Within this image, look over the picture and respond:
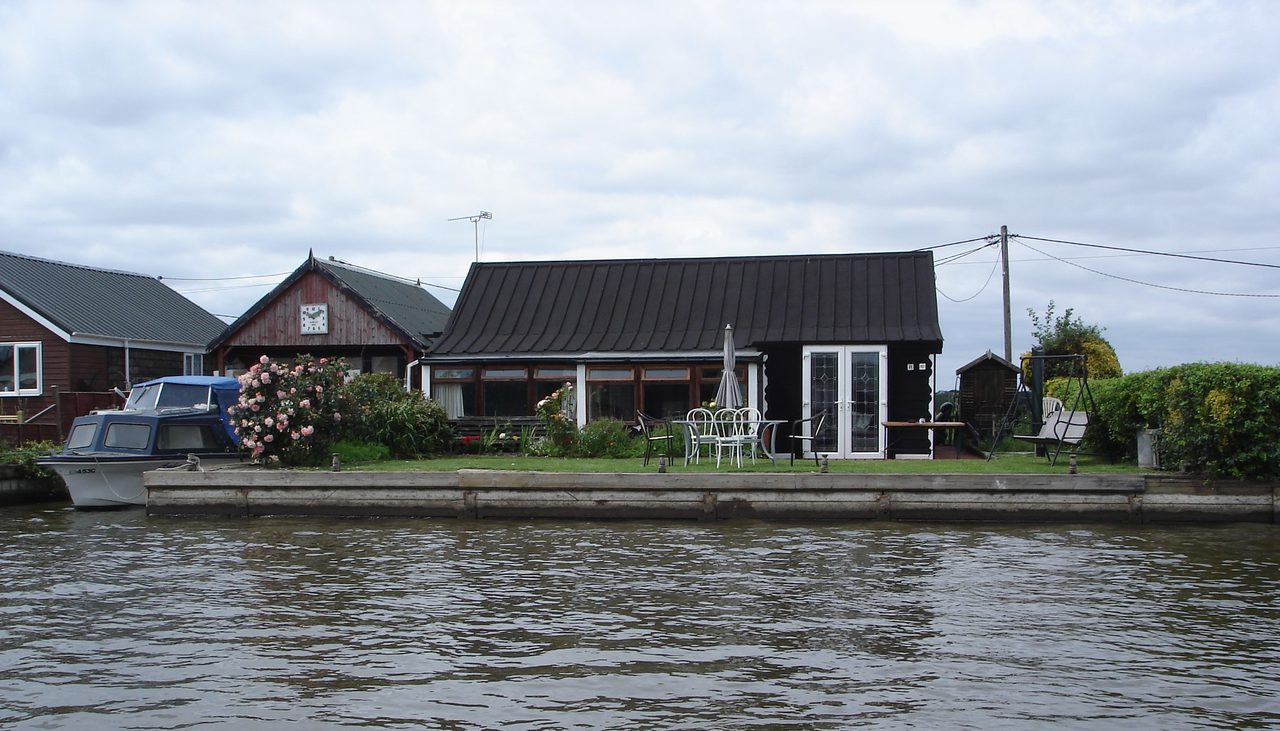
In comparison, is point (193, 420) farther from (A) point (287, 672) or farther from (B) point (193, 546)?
(A) point (287, 672)

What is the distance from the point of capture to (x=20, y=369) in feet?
87.0

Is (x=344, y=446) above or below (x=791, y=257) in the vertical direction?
below

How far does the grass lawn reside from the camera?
52.3 feet

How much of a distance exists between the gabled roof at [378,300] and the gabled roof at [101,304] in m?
3.66

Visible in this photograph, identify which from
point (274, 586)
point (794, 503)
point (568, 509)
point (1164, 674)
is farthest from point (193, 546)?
point (1164, 674)

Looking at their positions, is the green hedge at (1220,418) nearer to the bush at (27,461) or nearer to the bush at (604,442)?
the bush at (604,442)

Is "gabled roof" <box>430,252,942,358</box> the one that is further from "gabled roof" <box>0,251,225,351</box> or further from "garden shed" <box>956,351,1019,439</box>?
"gabled roof" <box>0,251,225,351</box>

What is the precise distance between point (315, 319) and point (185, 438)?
26.1 ft

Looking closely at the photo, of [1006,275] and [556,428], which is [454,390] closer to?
[556,428]

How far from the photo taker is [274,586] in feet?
35.4

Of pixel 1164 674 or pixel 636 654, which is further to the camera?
pixel 636 654

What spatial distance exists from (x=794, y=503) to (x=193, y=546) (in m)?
7.53

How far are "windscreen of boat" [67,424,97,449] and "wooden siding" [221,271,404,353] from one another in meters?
8.34

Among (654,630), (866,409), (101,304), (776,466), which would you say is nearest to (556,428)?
(776,466)
